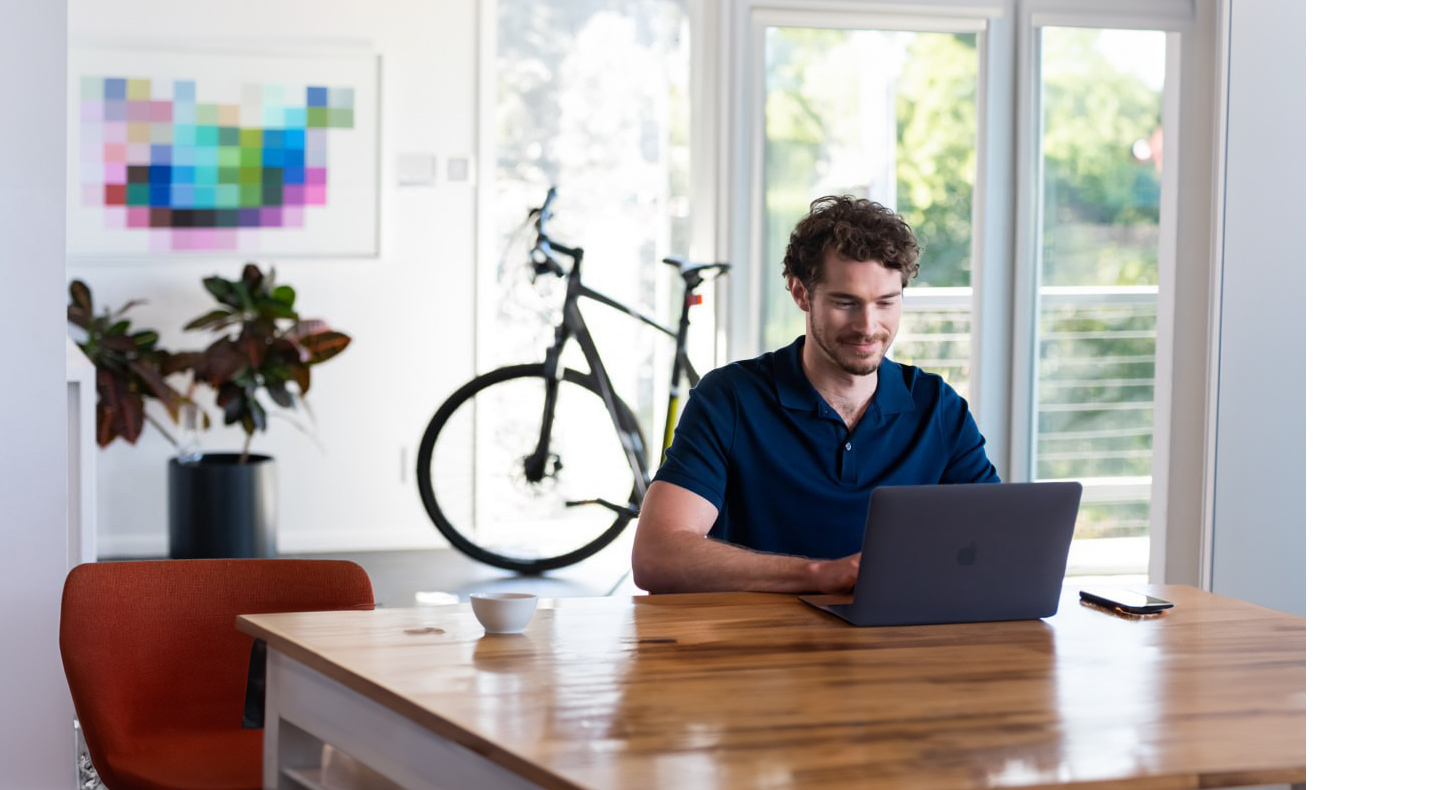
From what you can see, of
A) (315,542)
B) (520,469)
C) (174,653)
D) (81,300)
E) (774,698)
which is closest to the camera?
(774,698)

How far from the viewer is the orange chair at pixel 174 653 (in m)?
1.79

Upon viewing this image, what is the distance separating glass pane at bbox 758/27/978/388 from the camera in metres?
4.14

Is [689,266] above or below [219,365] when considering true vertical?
above

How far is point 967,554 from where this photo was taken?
5.31 ft

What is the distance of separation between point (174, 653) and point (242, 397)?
2.77 metres

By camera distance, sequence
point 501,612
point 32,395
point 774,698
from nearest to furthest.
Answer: point 774,698 → point 501,612 → point 32,395

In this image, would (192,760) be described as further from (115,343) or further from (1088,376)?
(1088,376)

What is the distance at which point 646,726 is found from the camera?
1.18 metres

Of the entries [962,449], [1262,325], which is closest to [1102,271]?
[1262,325]

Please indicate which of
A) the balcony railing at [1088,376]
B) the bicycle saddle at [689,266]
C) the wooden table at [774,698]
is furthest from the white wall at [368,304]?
the wooden table at [774,698]

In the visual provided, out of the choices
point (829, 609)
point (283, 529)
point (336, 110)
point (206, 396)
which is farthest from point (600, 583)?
point (829, 609)

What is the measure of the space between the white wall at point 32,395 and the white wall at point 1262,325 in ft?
9.32
